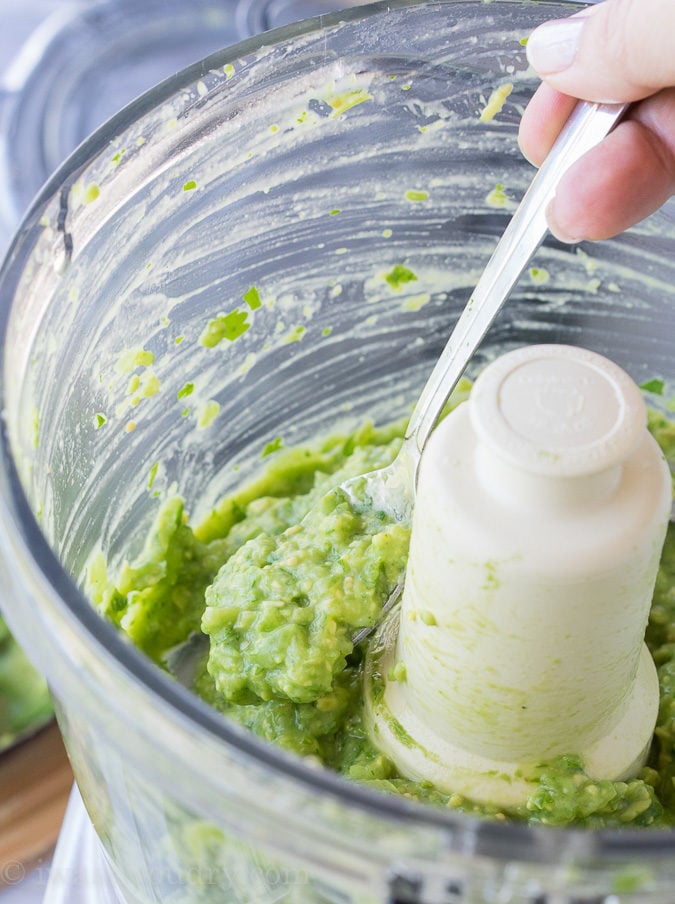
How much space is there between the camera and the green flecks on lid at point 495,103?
40.8 inches

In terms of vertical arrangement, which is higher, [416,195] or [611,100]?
[611,100]

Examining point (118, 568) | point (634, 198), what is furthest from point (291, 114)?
point (118, 568)

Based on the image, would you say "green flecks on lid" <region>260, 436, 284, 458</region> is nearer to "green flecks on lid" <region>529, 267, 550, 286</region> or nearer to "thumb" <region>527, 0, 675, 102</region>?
"green flecks on lid" <region>529, 267, 550, 286</region>

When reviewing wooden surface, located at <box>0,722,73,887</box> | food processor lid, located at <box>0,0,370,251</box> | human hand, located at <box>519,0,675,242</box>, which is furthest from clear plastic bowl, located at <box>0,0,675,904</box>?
food processor lid, located at <box>0,0,370,251</box>

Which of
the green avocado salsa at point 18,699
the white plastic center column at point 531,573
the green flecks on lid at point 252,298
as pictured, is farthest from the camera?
the green avocado salsa at point 18,699

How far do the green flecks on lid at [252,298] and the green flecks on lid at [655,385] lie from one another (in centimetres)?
41

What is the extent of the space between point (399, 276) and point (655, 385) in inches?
11.2

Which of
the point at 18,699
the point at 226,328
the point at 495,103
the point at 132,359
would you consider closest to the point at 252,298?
the point at 226,328

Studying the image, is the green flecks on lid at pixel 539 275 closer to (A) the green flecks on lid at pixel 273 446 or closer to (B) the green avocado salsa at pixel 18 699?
(A) the green flecks on lid at pixel 273 446

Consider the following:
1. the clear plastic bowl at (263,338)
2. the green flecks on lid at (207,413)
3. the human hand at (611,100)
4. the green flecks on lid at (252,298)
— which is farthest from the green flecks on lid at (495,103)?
the green flecks on lid at (207,413)

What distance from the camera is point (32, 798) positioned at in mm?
1249

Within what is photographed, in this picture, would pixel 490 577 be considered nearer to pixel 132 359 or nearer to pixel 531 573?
pixel 531 573

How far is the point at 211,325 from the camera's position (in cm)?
104

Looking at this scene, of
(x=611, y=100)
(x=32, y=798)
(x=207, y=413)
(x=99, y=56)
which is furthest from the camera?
(x=99, y=56)
